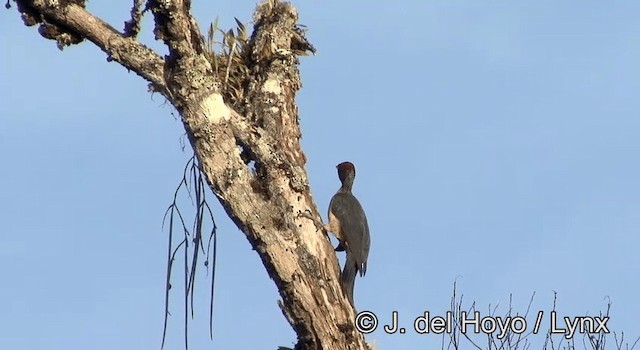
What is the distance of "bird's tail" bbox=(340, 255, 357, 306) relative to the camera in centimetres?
446

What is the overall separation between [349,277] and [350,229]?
914 millimetres

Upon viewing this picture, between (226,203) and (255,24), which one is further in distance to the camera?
(255,24)

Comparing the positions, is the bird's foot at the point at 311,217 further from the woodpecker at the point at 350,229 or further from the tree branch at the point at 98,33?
the tree branch at the point at 98,33

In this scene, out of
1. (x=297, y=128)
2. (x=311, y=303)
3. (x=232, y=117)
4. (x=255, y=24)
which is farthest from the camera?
(x=255, y=24)

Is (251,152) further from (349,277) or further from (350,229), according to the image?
(350,229)

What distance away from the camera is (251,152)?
179 inches

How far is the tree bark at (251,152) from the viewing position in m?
4.23

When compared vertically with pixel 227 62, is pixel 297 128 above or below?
below

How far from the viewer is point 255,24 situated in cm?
538

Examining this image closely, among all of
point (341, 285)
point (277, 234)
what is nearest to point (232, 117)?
point (277, 234)

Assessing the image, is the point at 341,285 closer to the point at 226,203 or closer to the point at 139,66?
the point at 226,203

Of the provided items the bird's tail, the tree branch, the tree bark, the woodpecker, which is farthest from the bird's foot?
the tree branch

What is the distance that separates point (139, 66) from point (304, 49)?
1.18 m

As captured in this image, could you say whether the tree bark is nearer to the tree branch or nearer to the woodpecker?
the tree branch
